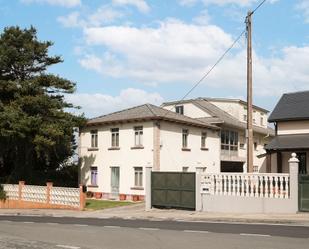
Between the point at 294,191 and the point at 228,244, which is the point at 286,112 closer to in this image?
the point at 294,191

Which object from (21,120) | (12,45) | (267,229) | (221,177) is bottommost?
(267,229)

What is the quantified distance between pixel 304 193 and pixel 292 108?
42.8 ft

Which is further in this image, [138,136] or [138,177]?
[138,136]

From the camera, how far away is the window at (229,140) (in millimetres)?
46906

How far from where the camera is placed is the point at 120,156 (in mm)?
38719

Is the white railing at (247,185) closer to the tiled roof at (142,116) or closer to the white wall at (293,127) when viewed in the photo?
the white wall at (293,127)

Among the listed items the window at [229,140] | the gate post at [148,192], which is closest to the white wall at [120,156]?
the gate post at [148,192]

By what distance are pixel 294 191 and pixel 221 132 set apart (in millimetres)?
25177

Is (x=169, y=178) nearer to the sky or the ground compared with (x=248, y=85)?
nearer to the ground

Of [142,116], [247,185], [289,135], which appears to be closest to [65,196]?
[142,116]

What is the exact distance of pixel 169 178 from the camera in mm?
25688

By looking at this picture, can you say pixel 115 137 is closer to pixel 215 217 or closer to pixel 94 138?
pixel 94 138

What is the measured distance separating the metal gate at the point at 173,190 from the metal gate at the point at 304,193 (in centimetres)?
522

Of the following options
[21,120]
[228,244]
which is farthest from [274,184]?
[21,120]
